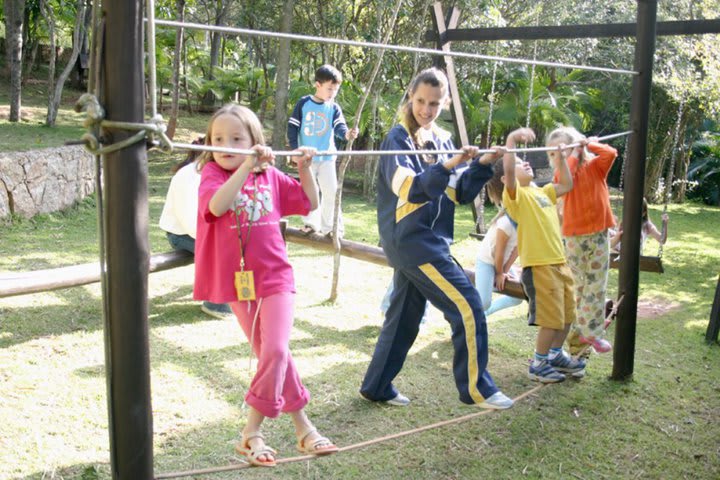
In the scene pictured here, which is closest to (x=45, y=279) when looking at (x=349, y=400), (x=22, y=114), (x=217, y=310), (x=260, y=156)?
(x=217, y=310)

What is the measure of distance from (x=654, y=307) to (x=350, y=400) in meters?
3.62

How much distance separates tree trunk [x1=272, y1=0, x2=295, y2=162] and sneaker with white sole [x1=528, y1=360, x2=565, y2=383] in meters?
7.66

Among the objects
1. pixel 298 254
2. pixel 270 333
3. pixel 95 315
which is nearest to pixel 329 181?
pixel 298 254

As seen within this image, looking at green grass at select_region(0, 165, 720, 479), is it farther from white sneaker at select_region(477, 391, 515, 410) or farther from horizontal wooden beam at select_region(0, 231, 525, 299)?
A: horizontal wooden beam at select_region(0, 231, 525, 299)

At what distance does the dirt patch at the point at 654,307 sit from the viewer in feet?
20.9

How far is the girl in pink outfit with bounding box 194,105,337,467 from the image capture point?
2844 mm

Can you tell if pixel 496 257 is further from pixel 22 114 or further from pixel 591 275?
pixel 22 114

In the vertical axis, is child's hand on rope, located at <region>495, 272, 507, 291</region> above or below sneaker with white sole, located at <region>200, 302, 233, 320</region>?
above

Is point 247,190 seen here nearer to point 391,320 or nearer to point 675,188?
point 391,320

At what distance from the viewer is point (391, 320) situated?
12.4 ft

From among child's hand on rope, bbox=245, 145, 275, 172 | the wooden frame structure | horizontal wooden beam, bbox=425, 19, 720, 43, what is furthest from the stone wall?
the wooden frame structure

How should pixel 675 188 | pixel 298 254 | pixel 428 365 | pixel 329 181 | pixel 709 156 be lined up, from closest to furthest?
1. pixel 428 365
2. pixel 329 181
3. pixel 298 254
4. pixel 675 188
5. pixel 709 156

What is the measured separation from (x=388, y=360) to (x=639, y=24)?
2329 millimetres

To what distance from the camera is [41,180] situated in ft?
27.1
